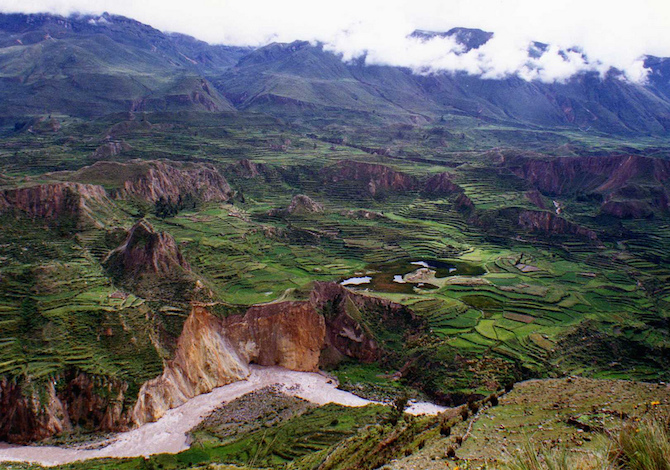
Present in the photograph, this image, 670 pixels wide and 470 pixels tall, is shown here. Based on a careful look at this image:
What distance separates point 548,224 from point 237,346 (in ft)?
277

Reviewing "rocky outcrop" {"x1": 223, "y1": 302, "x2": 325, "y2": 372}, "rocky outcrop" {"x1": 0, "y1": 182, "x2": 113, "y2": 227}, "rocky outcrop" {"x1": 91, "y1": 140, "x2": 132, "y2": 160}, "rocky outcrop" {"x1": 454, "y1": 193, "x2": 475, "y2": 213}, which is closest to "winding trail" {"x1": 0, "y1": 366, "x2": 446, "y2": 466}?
"rocky outcrop" {"x1": 223, "y1": 302, "x2": 325, "y2": 372}

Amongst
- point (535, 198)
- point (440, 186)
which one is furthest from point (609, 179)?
point (440, 186)

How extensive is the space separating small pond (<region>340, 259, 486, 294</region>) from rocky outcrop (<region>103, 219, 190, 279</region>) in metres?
26.4

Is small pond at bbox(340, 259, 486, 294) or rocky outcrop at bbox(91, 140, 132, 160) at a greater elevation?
rocky outcrop at bbox(91, 140, 132, 160)

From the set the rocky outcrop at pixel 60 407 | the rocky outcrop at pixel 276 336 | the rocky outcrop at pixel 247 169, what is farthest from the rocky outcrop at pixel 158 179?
the rocky outcrop at pixel 60 407

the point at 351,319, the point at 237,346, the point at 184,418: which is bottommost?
the point at 184,418

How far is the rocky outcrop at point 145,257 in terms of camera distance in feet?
229

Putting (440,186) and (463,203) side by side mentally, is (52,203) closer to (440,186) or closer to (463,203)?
(463,203)

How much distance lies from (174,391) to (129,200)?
230ft

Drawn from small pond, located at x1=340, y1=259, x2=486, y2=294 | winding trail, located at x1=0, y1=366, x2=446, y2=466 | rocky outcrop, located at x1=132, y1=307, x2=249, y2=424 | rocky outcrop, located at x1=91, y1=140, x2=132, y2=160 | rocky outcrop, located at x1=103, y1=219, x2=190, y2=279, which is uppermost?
rocky outcrop, located at x1=91, y1=140, x2=132, y2=160

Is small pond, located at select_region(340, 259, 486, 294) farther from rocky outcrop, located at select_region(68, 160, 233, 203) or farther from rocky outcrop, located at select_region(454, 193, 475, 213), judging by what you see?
rocky outcrop, located at select_region(68, 160, 233, 203)

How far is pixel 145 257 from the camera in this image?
7094 cm

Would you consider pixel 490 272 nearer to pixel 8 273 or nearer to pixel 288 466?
pixel 288 466

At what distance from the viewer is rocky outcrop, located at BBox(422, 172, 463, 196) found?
148500mm
